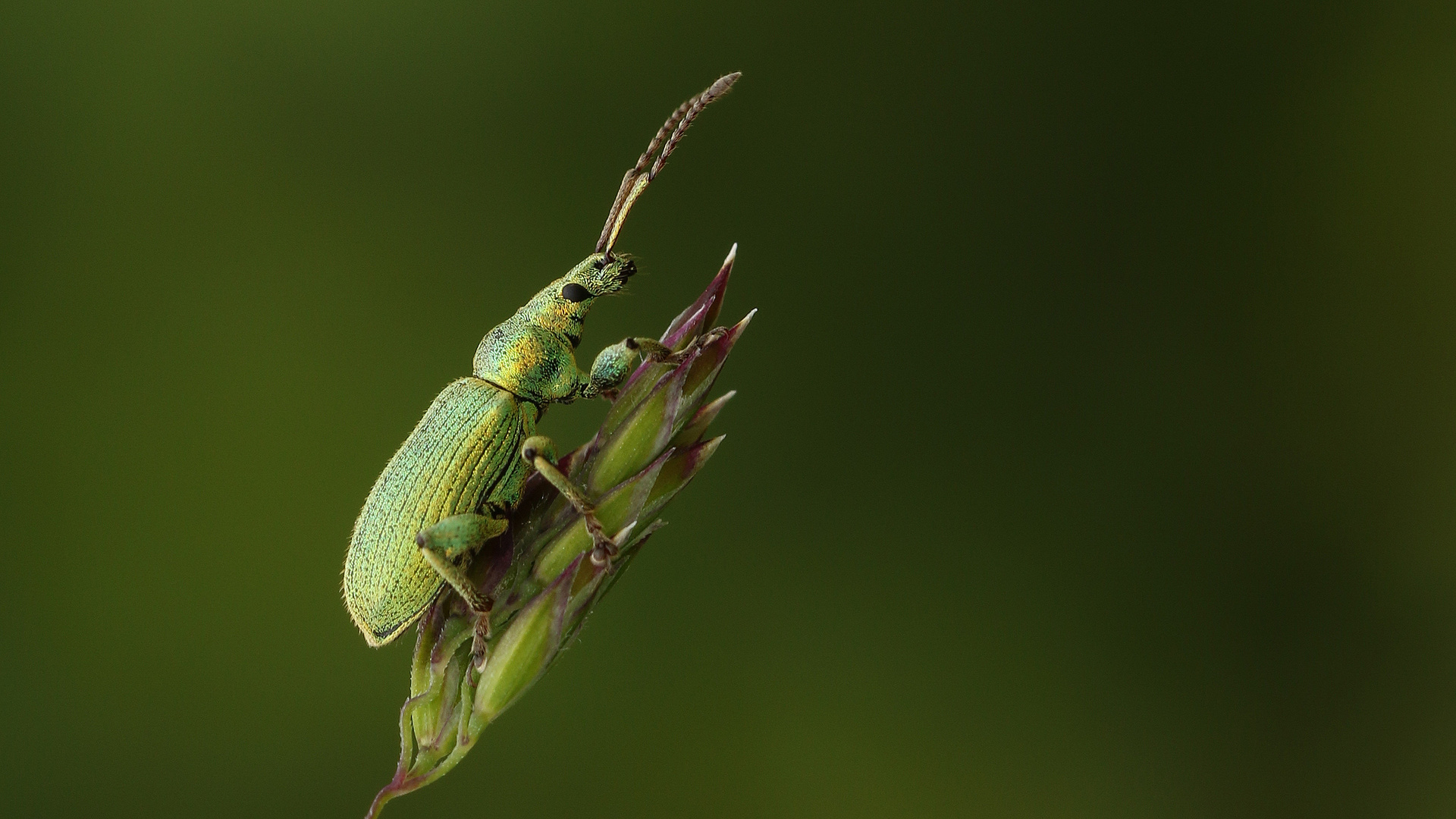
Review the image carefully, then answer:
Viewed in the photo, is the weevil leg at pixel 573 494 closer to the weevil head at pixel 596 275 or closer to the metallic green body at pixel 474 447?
the metallic green body at pixel 474 447

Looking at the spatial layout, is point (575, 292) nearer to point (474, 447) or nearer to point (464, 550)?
point (474, 447)

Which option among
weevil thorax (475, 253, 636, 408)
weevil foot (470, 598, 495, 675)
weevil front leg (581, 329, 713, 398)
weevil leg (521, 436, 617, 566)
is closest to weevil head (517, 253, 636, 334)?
weevil thorax (475, 253, 636, 408)

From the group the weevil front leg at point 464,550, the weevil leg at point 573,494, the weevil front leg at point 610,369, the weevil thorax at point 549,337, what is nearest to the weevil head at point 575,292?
the weevil thorax at point 549,337

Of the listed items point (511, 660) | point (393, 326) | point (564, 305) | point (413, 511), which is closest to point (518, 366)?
point (564, 305)

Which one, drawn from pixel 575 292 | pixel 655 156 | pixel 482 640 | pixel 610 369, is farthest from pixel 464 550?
pixel 655 156

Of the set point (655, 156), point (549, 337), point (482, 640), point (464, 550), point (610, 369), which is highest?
point (655, 156)

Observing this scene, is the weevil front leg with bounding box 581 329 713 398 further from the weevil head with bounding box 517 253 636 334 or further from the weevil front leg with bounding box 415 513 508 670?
the weevil front leg with bounding box 415 513 508 670
